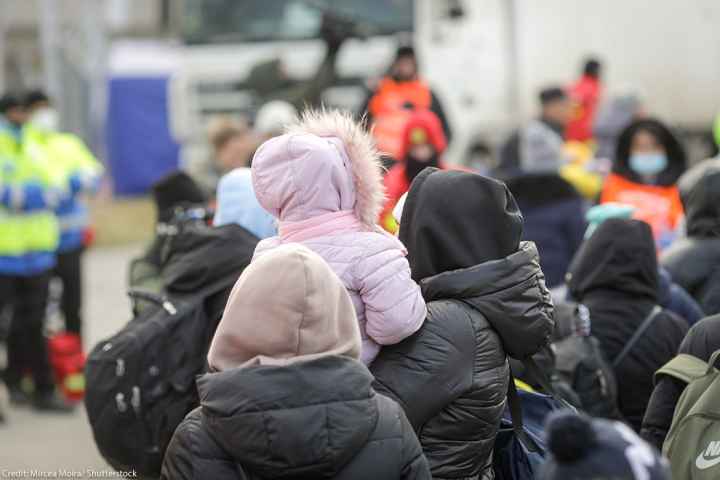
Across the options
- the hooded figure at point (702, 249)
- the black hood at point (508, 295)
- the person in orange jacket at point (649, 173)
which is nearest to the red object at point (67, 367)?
the person in orange jacket at point (649, 173)

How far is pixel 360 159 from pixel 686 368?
1.14 metres

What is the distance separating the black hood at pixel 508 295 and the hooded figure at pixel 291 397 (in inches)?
22.7

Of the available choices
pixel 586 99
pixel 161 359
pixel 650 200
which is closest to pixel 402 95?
pixel 650 200

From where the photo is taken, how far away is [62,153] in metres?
9.48

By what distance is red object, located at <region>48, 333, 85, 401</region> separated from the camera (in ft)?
30.6

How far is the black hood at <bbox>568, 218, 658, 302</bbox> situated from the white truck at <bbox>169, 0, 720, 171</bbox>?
30.2 ft

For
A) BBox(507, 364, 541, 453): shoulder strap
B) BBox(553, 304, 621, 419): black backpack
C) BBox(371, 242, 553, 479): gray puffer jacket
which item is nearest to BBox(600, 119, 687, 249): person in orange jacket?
BBox(553, 304, 621, 419): black backpack

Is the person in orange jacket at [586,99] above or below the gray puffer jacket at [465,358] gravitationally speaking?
below

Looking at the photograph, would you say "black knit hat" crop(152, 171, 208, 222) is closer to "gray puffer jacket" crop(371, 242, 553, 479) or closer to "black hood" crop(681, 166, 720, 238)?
"black hood" crop(681, 166, 720, 238)

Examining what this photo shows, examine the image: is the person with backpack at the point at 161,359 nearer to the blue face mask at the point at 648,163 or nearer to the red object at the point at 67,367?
the blue face mask at the point at 648,163

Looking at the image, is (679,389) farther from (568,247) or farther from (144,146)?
(144,146)

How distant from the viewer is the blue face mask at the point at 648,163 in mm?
8266

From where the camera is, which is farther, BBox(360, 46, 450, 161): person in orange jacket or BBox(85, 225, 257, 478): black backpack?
BBox(360, 46, 450, 161): person in orange jacket

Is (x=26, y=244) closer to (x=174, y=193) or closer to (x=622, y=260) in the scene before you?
(x=174, y=193)
